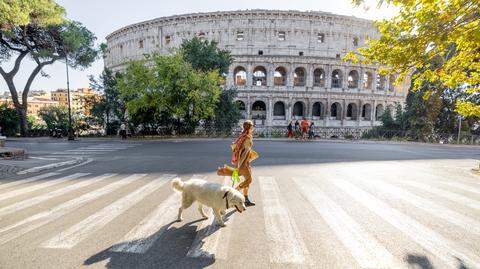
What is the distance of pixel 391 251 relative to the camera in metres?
3.37

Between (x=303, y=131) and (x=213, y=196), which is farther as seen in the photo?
(x=303, y=131)

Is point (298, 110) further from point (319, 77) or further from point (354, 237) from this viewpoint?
point (354, 237)

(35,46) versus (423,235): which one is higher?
(35,46)

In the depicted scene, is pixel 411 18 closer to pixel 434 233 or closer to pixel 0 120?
pixel 434 233

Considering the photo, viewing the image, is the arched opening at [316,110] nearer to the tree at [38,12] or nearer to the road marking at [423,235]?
the tree at [38,12]

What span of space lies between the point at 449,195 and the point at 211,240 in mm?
6115

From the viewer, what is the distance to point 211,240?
3646 millimetres

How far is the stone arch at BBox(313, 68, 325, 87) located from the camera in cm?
4206

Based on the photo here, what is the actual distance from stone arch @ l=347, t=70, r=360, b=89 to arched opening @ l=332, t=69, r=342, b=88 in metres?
1.68

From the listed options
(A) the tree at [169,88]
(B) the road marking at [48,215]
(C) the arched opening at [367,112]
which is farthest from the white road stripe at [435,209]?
(C) the arched opening at [367,112]

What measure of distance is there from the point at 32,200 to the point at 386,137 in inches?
1090

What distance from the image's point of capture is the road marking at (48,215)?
12.3 ft

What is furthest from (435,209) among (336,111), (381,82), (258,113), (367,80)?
(381,82)

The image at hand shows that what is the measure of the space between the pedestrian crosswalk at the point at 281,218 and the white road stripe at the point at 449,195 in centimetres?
3
